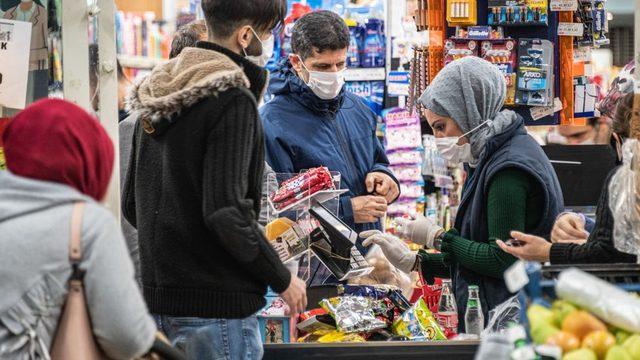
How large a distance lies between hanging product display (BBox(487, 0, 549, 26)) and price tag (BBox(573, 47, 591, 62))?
0.43 metres

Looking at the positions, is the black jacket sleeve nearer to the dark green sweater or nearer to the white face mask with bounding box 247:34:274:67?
the white face mask with bounding box 247:34:274:67

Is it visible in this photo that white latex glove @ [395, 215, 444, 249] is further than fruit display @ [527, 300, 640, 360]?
Yes

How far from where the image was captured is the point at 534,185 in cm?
343

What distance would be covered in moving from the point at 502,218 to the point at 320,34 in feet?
3.95

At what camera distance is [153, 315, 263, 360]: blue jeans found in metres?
2.66

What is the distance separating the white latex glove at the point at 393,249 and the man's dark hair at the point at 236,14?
4.37 ft

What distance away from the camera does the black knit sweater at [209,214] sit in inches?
99.3

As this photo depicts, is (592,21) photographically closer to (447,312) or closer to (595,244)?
(447,312)

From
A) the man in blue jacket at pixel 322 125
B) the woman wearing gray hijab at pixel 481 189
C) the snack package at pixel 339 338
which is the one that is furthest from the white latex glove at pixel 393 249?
the snack package at pixel 339 338

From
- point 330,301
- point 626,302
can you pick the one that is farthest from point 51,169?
point 330,301

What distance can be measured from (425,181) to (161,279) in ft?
18.0

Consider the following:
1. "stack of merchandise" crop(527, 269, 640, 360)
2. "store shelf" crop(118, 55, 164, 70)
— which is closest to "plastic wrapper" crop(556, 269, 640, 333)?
"stack of merchandise" crop(527, 269, 640, 360)

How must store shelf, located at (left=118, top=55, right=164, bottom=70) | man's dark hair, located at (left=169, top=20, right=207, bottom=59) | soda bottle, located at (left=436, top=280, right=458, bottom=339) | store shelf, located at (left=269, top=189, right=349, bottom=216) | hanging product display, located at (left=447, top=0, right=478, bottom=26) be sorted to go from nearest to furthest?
1. store shelf, located at (left=269, top=189, right=349, bottom=216)
2. soda bottle, located at (left=436, top=280, right=458, bottom=339)
3. man's dark hair, located at (left=169, top=20, right=207, bottom=59)
4. hanging product display, located at (left=447, top=0, right=478, bottom=26)
5. store shelf, located at (left=118, top=55, right=164, bottom=70)

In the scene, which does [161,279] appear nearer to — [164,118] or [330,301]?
[164,118]
